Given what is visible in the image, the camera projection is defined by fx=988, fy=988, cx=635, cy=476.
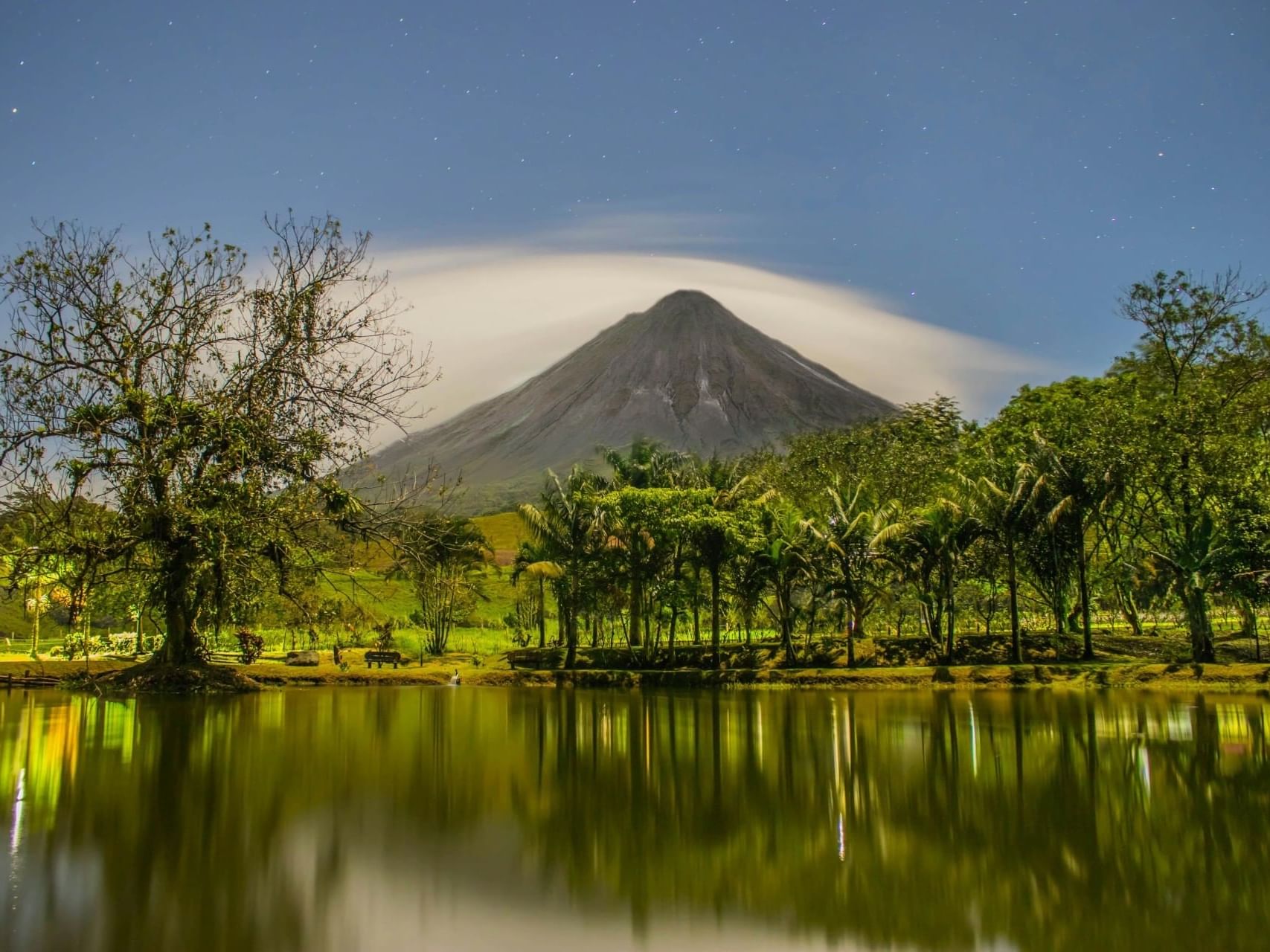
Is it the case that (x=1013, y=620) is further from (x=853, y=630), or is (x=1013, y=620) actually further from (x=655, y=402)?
(x=655, y=402)

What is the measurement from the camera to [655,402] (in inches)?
4774

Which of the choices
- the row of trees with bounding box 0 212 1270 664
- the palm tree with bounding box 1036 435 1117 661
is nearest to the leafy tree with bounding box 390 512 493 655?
the row of trees with bounding box 0 212 1270 664

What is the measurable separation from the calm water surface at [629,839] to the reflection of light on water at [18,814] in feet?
0.13

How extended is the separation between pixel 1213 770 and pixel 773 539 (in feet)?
67.2

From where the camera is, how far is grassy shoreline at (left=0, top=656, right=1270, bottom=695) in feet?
77.5

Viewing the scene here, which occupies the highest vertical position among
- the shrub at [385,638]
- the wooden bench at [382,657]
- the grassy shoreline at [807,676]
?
the shrub at [385,638]

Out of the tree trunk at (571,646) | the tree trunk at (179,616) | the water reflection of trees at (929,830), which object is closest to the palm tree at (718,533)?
the tree trunk at (571,646)

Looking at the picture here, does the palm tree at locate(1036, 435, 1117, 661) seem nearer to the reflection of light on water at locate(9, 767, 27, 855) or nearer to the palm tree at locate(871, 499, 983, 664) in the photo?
the palm tree at locate(871, 499, 983, 664)

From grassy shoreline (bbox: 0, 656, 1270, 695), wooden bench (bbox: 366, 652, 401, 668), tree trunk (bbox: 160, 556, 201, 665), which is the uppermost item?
tree trunk (bbox: 160, 556, 201, 665)

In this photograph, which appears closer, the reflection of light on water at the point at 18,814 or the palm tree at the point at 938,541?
the reflection of light on water at the point at 18,814

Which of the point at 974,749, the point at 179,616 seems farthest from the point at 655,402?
the point at 974,749

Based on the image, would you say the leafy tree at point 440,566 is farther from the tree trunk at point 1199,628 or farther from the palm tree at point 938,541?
the tree trunk at point 1199,628

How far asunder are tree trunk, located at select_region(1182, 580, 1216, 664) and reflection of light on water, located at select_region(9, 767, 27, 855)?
90.6ft

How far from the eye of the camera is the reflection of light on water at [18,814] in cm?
709
